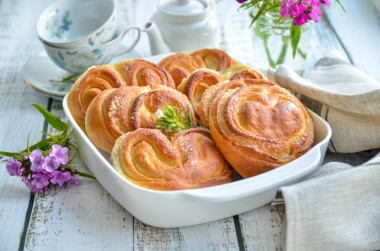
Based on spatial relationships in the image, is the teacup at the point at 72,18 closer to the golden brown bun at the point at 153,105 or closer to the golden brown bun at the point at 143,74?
the golden brown bun at the point at 143,74

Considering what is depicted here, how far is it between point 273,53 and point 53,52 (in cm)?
108

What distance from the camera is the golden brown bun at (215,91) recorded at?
1.91 meters

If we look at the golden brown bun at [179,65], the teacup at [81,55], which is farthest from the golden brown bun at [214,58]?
the teacup at [81,55]

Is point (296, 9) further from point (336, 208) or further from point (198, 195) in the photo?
point (198, 195)

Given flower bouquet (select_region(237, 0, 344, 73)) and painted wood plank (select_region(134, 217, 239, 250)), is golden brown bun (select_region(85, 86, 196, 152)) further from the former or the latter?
flower bouquet (select_region(237, 0, 344, 73))

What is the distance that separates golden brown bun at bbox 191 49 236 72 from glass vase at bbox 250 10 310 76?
1.12 feet

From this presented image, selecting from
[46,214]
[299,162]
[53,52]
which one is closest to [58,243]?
[46,214]

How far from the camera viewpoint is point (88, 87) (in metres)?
2.08

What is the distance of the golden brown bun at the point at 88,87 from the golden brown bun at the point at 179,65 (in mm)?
243

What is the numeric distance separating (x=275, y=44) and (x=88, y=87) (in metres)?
1.04

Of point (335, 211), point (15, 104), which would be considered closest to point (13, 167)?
point (15, 104)

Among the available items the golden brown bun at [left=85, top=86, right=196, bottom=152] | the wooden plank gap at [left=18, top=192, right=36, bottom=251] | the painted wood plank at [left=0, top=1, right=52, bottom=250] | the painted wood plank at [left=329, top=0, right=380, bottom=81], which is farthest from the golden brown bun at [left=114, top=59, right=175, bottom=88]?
the painted wood plank at [left=329, top=0, right=380, bottom=81]

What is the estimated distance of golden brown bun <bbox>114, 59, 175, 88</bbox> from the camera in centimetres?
211

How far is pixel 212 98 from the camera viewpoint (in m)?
1.95
